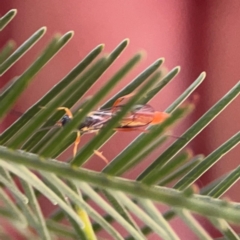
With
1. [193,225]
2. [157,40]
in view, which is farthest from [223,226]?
[157,40]

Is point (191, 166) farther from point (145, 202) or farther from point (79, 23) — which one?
point (79, 23)

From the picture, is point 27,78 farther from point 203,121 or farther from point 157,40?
point 157,40

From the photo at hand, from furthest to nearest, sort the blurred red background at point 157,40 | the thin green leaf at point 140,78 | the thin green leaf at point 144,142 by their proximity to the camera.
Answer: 1. the blurred red background at point 157,40
2. the thin green leaf at point 140,78
3. the thin green leaf at point 144,142

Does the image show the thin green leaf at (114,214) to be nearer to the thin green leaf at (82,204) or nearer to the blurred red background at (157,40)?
the thin green leaf at (82,204)

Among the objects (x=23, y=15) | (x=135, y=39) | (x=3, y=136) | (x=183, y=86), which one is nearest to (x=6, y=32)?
(x=23, y=15)

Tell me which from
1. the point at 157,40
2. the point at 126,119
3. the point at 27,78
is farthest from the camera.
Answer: the point at 157,40

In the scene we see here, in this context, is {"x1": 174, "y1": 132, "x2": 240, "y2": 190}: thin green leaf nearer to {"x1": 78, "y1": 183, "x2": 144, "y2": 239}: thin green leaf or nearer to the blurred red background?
{"x1": 78, "y1": 183, "x2": 144, "y2": 239}: thin green leaf

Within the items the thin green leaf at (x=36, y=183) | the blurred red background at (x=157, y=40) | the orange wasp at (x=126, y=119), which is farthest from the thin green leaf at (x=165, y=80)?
the blurred red background at (x=157, y=40)

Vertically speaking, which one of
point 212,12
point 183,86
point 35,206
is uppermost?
point 212,12
